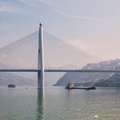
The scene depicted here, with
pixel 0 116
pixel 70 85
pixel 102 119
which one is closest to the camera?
pixel 102 119

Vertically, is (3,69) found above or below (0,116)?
above

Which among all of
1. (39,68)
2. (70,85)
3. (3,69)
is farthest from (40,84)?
(70,85)

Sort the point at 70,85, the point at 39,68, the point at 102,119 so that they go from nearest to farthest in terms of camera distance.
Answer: the point at 102,119 → the point at 39,68 → the point at 70,85

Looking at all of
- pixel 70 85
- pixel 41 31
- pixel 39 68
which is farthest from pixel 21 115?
pixel 70 85

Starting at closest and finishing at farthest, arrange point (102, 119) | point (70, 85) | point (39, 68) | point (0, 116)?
point (102, 119) → point (0, 116) → point (39, 68) → point (70, 85)

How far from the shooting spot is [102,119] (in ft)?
111

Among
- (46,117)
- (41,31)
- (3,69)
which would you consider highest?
(41,31)

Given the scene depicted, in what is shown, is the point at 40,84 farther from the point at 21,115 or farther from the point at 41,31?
the point at 21,115

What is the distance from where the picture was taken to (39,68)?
117m

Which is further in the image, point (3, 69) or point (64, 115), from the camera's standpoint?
point (3, 69)

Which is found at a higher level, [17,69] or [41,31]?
[41,31]

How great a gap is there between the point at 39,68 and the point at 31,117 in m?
81.2

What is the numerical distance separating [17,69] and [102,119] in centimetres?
8879

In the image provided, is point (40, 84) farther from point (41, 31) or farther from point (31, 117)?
point (31, 117)
